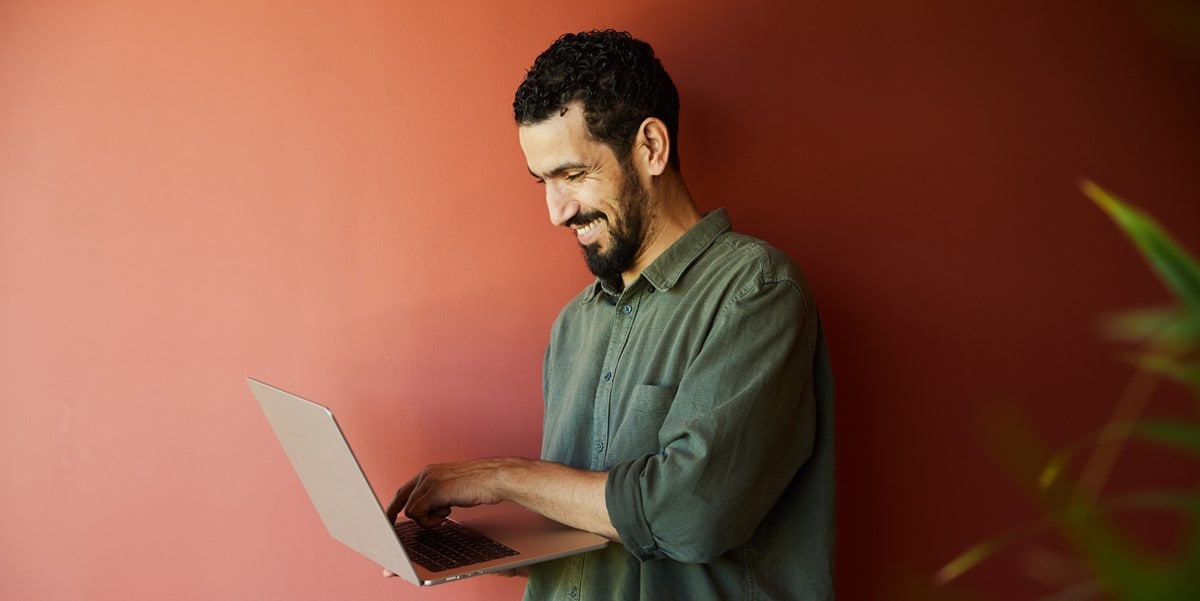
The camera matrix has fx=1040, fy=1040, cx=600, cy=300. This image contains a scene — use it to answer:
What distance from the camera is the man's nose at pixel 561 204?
1782 mm

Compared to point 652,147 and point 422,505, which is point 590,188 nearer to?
point 652,147

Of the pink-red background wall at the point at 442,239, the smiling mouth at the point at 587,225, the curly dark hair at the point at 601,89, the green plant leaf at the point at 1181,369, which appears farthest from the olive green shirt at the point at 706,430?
the green plant leaf at the point at 1181,369

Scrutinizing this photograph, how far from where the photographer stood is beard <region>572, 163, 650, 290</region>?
178 cm

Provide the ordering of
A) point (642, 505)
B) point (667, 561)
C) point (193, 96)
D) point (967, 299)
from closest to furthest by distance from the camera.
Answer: point (642, 505) → point (667, 561) → point (193, 96) → point (967, 299)

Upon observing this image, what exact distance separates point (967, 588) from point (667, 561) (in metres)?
0.83

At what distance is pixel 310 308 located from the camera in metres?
2.05

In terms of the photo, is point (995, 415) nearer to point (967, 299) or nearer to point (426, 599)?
point (967, 299)

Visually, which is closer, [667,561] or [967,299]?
[667,561]

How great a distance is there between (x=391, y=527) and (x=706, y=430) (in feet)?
1.49

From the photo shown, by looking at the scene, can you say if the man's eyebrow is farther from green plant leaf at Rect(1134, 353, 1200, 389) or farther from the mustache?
green plant leaf at Rect(1134, 353, 1200, 389)

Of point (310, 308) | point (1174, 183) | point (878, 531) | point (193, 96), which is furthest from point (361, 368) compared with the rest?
point (1174, 183)

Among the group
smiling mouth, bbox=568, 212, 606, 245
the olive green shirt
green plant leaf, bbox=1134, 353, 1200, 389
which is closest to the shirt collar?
the olive green shirt

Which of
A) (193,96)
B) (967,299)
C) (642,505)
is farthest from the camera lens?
(967,299)

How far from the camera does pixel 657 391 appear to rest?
5.41 ft
